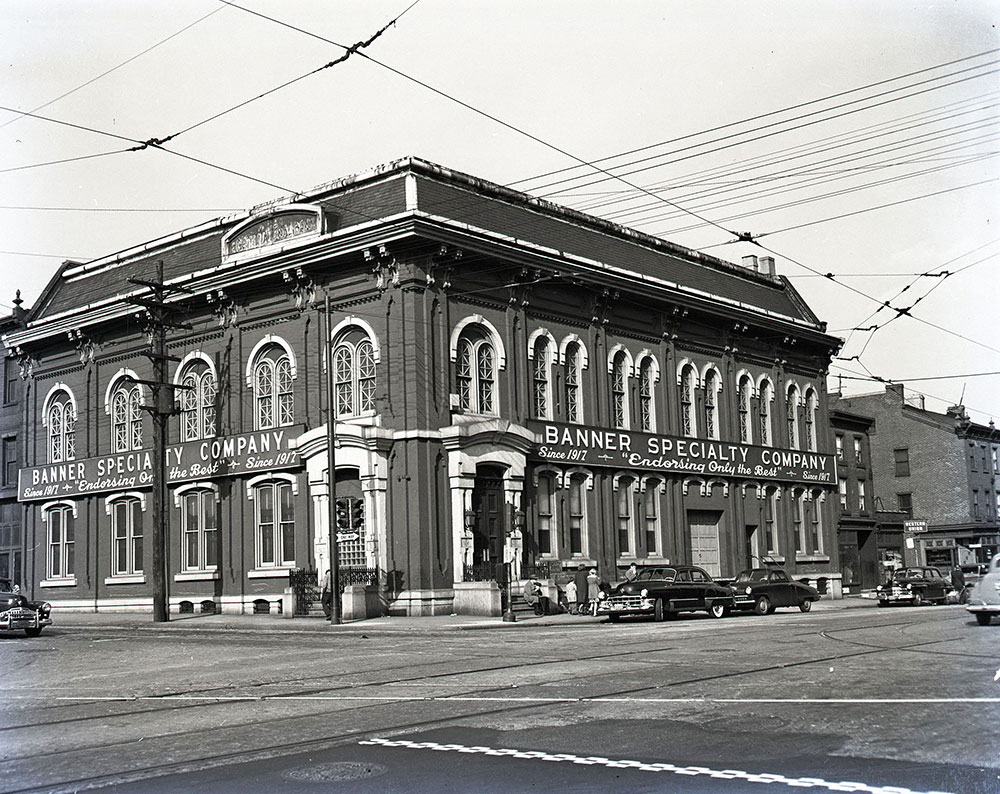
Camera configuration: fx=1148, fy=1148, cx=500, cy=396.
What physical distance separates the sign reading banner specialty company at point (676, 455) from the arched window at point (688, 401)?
591 millimetres

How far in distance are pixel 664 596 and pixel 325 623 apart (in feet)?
29.1

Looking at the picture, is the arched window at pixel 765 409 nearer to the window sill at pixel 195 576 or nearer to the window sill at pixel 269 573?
the window sill at pixel 269 573

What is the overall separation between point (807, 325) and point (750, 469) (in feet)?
26.0

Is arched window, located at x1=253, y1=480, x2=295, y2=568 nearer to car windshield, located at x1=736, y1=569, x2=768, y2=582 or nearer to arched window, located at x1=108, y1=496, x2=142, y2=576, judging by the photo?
arched window, located at x1=108, y1=496, x2=142, y2=576

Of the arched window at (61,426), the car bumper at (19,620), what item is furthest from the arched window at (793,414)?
the car bumper at (19,620)

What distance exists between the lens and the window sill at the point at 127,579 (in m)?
39.8

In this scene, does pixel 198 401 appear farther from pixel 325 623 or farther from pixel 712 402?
pixel 712 402

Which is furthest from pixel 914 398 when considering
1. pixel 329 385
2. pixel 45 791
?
pixel 45 791

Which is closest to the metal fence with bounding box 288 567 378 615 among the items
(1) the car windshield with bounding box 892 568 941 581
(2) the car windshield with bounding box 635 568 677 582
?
(2) the car windshield with bounding box 635 568 677 582

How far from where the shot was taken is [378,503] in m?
32.6

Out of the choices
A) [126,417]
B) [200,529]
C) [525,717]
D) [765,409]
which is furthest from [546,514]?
[525,717]

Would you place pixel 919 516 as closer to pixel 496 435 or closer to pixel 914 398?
pixel 914 398

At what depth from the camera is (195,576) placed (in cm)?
3800

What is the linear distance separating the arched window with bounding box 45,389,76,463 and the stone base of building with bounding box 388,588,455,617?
17137mm
